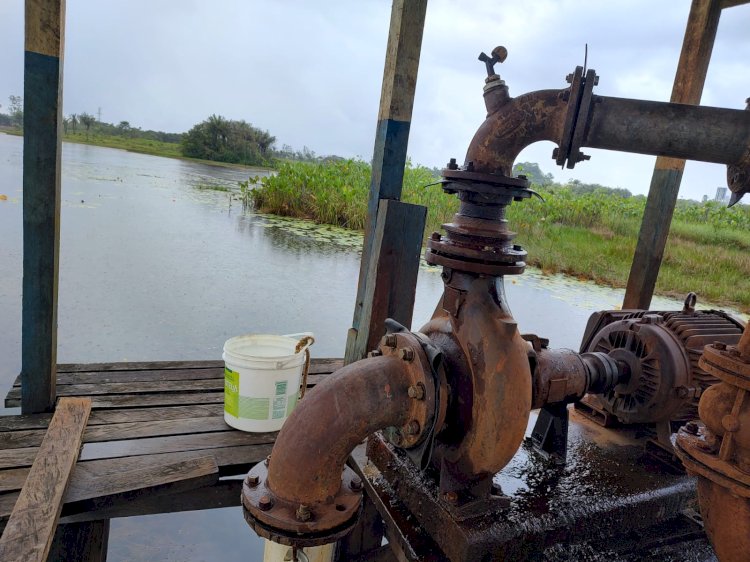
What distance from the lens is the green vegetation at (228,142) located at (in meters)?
18.5

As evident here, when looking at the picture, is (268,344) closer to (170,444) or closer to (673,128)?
(170,444)

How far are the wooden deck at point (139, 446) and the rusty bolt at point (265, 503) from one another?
2.88 ft

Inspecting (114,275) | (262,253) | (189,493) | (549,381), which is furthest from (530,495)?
(262,253)

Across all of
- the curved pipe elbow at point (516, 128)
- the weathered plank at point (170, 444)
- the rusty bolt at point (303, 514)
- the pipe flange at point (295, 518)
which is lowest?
the weathered plank at point (170, 444)

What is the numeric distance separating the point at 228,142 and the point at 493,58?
63.3 ft

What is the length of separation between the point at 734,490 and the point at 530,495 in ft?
1.58

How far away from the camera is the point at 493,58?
121cm

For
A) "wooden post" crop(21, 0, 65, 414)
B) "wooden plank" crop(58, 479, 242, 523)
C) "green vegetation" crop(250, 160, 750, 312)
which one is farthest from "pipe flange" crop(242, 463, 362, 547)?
"green vegetation" crop(250, 160, 750, 312)

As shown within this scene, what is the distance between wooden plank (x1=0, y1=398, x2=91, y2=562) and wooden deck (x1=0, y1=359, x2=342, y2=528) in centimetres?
6

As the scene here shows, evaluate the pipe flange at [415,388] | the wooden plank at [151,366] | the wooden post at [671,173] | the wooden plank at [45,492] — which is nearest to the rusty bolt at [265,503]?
the pipe flange at [415,388]

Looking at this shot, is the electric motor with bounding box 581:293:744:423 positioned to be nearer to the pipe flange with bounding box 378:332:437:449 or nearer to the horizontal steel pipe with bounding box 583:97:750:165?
the horizontal steel pipe with bounding box 583:97:750:165

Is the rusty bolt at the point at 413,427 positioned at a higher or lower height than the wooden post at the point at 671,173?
lower

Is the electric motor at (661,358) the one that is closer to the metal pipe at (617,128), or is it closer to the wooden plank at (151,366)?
the metal pipe at (617,128)

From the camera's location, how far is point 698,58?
2.64 metres
